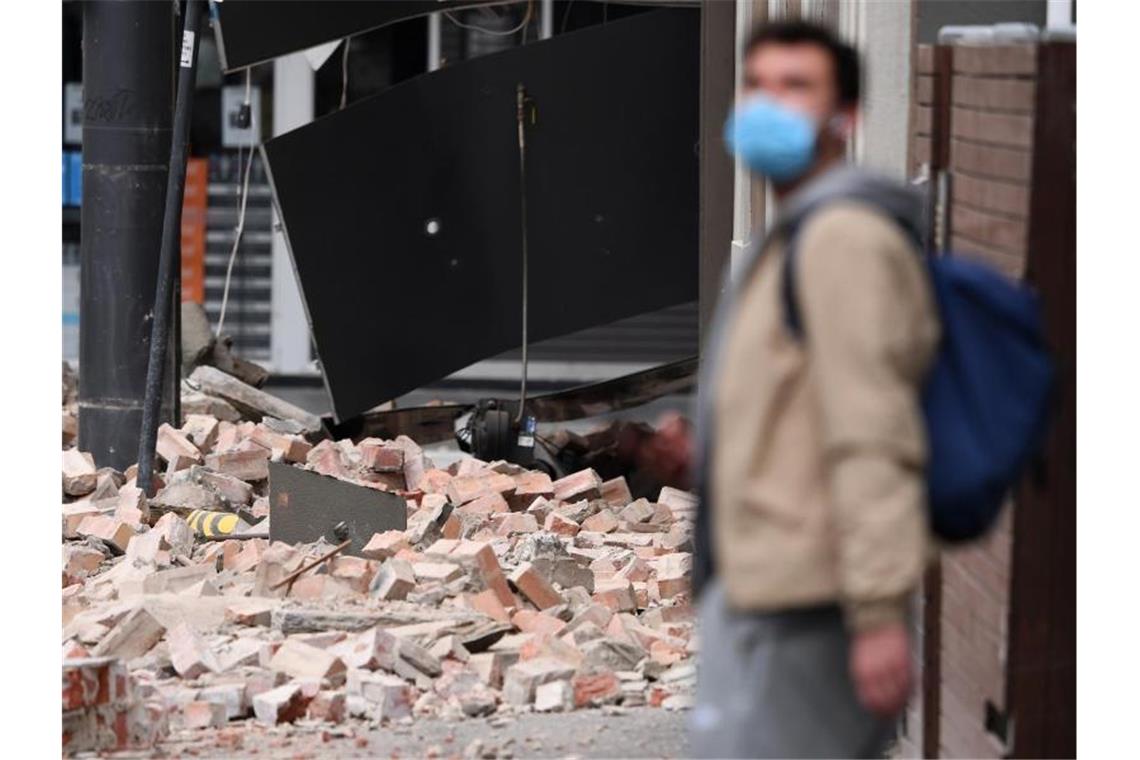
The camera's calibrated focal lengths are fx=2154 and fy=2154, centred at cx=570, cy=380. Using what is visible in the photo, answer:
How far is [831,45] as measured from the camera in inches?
142

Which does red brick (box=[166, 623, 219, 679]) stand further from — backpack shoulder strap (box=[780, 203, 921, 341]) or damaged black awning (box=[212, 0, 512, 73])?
damaged black awning (box=[212, 0, 512, 73])

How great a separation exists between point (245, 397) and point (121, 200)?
158cm

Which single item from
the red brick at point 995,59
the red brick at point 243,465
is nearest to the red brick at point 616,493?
the red brick at point 243,465

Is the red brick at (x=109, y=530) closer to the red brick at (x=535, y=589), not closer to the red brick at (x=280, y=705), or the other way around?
the red brick at (x=535, y=589)

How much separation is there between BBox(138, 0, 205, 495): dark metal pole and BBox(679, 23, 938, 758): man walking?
6.45 m

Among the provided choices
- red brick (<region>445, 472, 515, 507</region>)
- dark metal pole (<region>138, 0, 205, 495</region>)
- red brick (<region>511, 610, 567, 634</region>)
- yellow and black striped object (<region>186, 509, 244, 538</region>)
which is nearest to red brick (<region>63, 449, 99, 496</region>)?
dark metal pole (<region>138, 0, 205, 495</region>)

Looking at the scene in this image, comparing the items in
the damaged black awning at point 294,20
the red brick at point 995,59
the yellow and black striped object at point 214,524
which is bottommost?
the yellow and black striped object at point 214,524

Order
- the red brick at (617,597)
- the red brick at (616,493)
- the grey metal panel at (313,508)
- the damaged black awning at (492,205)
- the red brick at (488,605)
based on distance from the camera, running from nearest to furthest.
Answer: the red brick at (488,605) → the red brick at (617,597) → the grey metal panel at (313,508) → the red brick at (616,493) → the damaged black awning at (492,205)

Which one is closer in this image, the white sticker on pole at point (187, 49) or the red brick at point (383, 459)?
the white sticker on pole at point (187, 49)

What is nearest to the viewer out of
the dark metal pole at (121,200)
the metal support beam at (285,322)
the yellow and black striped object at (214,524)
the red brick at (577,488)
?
the yellow and black striped object at (214,524)

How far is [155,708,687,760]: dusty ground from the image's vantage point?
6.04 metres

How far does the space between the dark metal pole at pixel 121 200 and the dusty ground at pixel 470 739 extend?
4851mm

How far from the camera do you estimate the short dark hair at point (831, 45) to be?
3.61 metres

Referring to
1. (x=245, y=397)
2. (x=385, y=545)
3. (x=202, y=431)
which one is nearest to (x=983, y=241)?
(x=385, y=545)
